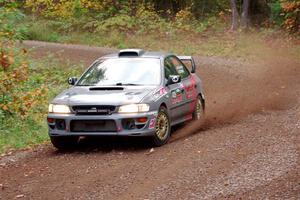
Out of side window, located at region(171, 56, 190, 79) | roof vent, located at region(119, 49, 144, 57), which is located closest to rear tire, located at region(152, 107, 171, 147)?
roof vent, located at region(119, 49, 144, 57)

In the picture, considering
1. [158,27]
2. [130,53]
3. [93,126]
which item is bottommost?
[158,27]

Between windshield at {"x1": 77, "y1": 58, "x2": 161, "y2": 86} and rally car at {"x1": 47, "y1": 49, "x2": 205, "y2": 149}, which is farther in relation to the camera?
windshield at {"x1": 77, "y1": 58, "x2": 161, "y2": 86}

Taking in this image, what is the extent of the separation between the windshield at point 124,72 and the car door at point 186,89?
79 cm

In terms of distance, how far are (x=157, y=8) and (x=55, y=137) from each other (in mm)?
25778

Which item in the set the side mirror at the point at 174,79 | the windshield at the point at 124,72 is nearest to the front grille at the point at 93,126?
the windshield at the point at 124,72

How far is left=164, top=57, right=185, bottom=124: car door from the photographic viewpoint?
447 inches

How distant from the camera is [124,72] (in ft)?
37.9

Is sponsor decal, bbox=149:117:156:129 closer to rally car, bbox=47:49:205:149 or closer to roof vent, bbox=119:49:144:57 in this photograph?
rally car, bbox=47:49:205:149

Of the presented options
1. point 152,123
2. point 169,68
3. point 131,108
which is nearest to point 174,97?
point 169,68

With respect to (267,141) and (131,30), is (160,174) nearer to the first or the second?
(267,141)

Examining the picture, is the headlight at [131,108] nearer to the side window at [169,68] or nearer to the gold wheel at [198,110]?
the side window at [169,68]

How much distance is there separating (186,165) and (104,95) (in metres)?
2.21

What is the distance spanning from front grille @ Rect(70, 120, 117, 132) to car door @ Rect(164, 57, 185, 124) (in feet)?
4.80

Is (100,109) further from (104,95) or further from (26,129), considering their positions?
(26,129)
